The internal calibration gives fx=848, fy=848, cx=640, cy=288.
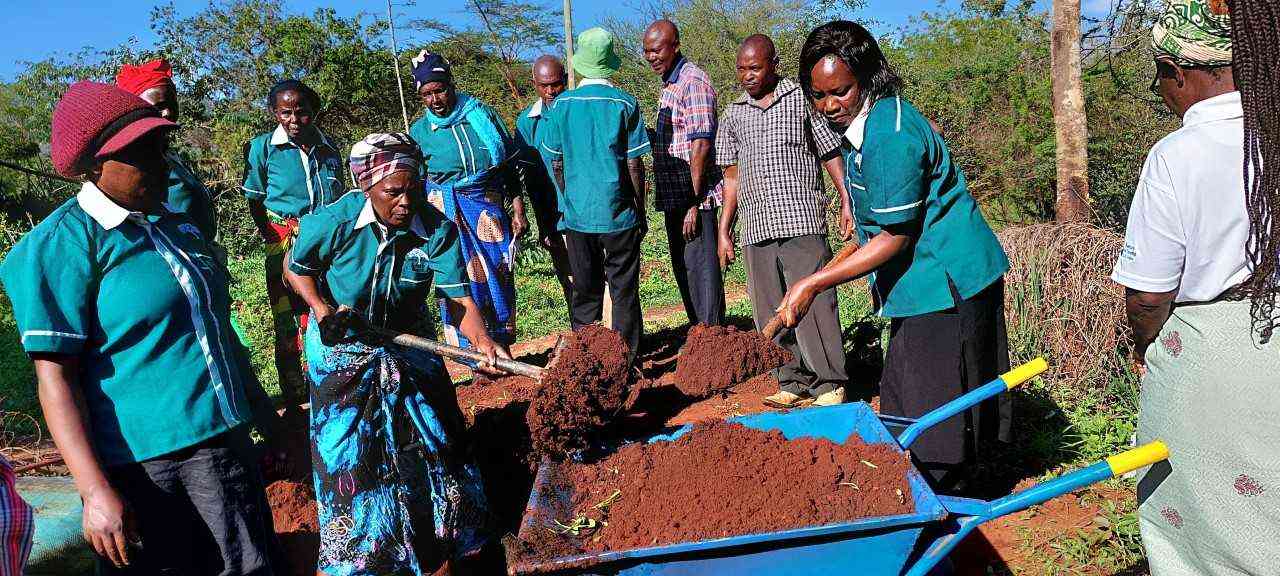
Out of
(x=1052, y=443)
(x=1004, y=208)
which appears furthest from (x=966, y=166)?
(x=1052, y=443)

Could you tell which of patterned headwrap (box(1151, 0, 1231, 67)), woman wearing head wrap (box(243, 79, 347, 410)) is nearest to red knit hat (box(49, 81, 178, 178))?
patterned headwrap (box(1151, 0, 1231, 67))

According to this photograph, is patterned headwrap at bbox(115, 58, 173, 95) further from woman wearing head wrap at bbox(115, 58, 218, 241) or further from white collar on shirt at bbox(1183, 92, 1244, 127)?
white collar on shirt at bbox(1183, 92, 1244, 127)

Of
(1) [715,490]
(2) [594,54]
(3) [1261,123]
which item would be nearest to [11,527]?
(1) [715,490]

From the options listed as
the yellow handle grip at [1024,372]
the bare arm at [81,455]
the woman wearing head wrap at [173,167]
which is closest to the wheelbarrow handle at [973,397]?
the yellow handle grip at [1024,372]

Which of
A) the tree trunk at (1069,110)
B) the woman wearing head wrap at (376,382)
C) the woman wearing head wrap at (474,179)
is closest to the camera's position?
the woman wearing head wrap at (376,382)

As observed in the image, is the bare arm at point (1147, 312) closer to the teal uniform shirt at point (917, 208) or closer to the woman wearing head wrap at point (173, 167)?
the teal uniform shirt at point (917, 208)

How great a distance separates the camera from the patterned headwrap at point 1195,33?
6.48ft

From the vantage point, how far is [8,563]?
2070mm

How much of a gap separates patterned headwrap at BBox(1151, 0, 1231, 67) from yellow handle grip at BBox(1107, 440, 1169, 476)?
970 mm

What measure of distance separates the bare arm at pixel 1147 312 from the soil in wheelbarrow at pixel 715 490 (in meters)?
0.87

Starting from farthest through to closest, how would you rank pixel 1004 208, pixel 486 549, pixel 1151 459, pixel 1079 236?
pixel 1004 208
pixel 1079 236
pixel 486 549
pixel 1151 459

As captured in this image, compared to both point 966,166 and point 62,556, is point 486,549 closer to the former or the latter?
point 62,556

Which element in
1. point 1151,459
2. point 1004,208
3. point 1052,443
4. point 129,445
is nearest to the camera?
→ point 1151,459

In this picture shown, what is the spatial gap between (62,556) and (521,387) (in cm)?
279
